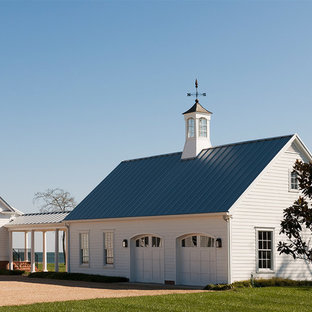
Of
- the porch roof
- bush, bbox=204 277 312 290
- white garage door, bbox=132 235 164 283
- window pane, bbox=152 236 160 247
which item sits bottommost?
bush, bbox=204 277 312 290

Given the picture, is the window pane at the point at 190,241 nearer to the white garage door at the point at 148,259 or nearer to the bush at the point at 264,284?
the white garage door at the point at 148,259

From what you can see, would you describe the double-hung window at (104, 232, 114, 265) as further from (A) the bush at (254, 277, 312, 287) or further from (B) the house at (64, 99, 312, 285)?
(A) the bush at (254, 277, 312, 287)

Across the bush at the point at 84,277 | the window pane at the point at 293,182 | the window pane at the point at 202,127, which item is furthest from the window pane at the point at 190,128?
the bush at the point at 84,277

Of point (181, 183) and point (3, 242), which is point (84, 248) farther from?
point (3, 242)

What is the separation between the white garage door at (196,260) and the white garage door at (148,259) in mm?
1187

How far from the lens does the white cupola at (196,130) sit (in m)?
32.5

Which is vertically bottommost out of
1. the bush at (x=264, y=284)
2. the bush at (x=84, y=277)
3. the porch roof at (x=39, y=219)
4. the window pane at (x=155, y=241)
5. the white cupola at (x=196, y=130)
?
the bush at (x=84, y=277)

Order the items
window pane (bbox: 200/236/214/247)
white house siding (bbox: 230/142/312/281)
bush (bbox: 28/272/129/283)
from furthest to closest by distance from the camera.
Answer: bush (bbox: 28/272/129/283) → window pane (bbox: 200/236/214/247) → white house siding (bbox: 230/142/312/281)

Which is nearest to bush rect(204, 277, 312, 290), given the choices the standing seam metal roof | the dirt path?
the dirt path

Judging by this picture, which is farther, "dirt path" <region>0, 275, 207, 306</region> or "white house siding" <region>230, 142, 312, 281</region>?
"white house siding" <region>230, 142, 312, 281</region>

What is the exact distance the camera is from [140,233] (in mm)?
30328

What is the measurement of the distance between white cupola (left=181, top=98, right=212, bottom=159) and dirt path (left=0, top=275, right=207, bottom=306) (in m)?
7.40

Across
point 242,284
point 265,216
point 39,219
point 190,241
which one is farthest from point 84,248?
point 242,284

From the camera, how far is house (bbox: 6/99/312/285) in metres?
26.8
